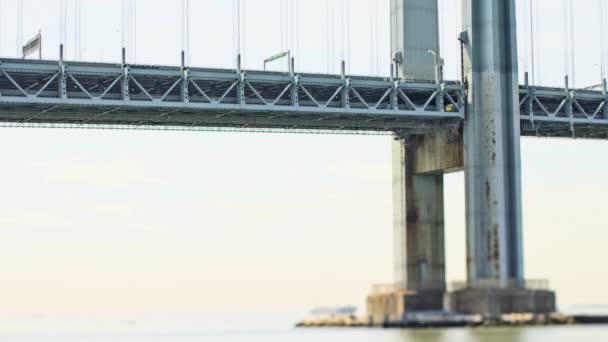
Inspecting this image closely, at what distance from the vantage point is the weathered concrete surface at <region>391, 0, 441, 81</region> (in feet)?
351

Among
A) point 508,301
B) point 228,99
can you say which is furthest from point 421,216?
point 228,99

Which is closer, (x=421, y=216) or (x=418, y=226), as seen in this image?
(x=418, y=226)

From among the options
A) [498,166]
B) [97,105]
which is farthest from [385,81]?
[97,105]

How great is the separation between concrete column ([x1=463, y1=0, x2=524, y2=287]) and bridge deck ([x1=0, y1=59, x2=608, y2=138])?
222 cm

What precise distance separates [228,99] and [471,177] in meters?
19.0

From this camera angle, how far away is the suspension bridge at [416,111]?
94000 millimetres

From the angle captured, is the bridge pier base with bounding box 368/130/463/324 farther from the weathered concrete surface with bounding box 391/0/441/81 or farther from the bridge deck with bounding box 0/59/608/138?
the weathered concrete surface with bounding box 391/0/441/81

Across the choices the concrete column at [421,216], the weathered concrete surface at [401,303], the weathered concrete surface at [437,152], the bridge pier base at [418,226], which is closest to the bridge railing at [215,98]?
the weathered concrete surface at [437,152]

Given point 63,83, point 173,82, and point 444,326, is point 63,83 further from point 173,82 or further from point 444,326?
point 444,326

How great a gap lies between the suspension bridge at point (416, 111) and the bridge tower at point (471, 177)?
0.32 ft

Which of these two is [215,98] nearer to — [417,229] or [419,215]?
[419,215]

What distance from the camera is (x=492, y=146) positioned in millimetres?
103500

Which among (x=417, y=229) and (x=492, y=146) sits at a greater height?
(x=492, y=146)

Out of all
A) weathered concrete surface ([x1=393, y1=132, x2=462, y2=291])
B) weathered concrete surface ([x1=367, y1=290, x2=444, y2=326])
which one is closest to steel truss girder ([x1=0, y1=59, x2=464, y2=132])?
weathered concrete surface ([x1=393, y1=132, x2=462, y2=291])
